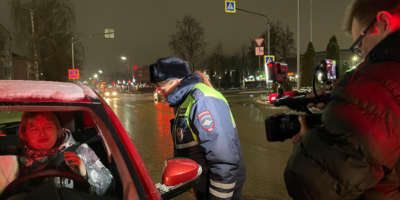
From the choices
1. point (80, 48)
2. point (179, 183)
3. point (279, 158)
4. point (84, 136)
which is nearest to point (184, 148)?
point (179, 183)

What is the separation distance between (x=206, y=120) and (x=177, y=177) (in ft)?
1.52

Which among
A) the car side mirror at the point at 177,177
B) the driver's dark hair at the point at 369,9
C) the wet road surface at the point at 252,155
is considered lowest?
the wet road surface at the point at 252,155

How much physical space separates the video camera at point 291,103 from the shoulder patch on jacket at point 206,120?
1.32 feet

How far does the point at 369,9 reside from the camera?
106 cm

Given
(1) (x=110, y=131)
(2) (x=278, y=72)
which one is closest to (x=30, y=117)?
(1) (x=110, y=131)

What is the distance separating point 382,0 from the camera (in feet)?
3.34

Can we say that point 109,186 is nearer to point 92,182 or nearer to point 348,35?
point 92,182

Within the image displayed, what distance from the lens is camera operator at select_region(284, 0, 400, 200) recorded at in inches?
35.1

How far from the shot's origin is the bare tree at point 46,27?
78.6 feet

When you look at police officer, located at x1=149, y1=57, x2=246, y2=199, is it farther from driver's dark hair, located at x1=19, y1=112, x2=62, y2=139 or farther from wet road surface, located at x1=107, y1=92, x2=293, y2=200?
wet road surface, located at x1=107, y1=92, x2=293, y2=200

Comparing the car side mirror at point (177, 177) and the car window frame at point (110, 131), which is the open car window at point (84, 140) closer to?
the car window frame at point (110, 131)

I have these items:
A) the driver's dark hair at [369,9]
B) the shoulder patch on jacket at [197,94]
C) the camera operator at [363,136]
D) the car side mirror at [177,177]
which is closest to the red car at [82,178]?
the car side mirror at [177,177]

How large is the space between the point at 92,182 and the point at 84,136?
787 millimetres

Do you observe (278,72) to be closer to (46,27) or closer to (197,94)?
(197,94)
